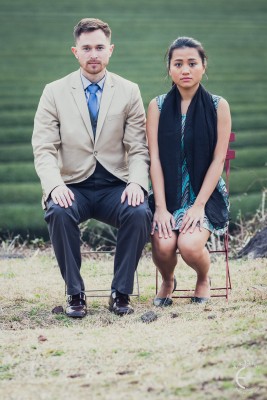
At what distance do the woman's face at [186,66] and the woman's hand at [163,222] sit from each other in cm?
77

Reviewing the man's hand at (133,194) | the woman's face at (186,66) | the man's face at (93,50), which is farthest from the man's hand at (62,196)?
the woman's face at (186,66)

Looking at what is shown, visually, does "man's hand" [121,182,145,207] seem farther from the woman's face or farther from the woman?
the woman's face

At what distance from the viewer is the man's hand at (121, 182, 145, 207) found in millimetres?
5363

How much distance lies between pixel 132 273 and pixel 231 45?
16.6 feet

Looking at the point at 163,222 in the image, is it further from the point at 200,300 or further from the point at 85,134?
the point at 85,134

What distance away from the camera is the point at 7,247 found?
8.19 m

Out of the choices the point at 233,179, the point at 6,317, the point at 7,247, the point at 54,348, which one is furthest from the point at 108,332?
the point at 233,179

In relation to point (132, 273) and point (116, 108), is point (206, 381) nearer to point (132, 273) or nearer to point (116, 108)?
point (132, 273)

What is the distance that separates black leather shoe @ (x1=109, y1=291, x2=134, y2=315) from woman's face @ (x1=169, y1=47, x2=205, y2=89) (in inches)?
51.3

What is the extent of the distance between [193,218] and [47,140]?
3.26 ft

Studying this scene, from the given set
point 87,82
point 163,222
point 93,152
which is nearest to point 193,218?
point 163,222

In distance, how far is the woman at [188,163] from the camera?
545cm

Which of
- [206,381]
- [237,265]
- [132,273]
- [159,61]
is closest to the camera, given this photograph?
[206,381]

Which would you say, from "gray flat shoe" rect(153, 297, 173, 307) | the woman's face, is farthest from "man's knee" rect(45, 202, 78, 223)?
the woman's face
